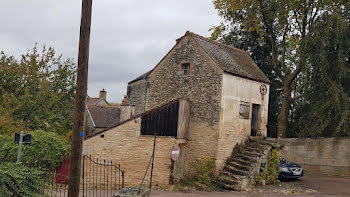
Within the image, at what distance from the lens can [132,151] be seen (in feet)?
50.3

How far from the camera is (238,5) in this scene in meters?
24.7

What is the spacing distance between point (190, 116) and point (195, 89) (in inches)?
57.8

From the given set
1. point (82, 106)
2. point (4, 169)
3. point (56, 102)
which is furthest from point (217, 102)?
point (56, 102)

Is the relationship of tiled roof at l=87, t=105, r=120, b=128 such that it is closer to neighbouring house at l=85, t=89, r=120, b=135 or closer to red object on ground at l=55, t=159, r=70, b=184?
Result: neighbouring house at l=85, t=89, r=120, b=135

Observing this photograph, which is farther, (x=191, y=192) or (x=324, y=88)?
(x=324, y=88)

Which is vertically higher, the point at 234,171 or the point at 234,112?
the point at 234,112

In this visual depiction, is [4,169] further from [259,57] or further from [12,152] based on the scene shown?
[259,57]

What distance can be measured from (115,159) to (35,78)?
30.0 ft

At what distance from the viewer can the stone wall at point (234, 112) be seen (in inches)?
613

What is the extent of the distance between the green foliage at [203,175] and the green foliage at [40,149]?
632cm

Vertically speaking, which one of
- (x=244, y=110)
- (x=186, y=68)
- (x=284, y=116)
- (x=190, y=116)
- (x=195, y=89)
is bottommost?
(x=190, y=116)

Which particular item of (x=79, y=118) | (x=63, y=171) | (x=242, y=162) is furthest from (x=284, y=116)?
(x=79, y=118)

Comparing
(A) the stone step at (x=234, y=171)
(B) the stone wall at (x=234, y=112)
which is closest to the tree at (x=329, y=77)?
(B) the stone wall at (x=234, y=112)

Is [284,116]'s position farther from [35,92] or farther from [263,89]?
[35,92]
